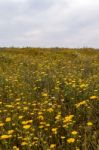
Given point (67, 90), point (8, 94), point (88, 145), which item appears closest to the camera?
point (88, 145)

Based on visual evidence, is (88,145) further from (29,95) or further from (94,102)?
(29,95)

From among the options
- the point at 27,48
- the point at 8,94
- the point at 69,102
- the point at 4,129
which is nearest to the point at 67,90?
the point at 69,102

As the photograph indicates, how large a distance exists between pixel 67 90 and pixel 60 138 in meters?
2.18

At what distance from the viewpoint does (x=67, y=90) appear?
781 cm

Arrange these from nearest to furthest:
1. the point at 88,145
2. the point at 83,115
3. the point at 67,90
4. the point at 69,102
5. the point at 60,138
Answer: the point at 88,145, the point at 60,138, the point at 83,115, the point at 69,102, the point at 67,90

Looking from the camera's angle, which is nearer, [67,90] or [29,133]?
[29,133]

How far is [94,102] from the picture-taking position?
6.82 metres

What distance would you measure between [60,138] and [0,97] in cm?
283

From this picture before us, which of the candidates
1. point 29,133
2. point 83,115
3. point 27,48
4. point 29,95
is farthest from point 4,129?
point 27,48

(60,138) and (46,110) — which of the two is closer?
(60,138)

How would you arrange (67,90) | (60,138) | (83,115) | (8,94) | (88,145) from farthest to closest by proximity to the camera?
(8,94), (67,90), (83,115), (60,138), (88,145)

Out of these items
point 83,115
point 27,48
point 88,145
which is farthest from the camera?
point 27,48

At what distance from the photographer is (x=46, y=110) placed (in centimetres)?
654

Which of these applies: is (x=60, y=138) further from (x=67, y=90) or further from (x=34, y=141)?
(x=67, y=90)
